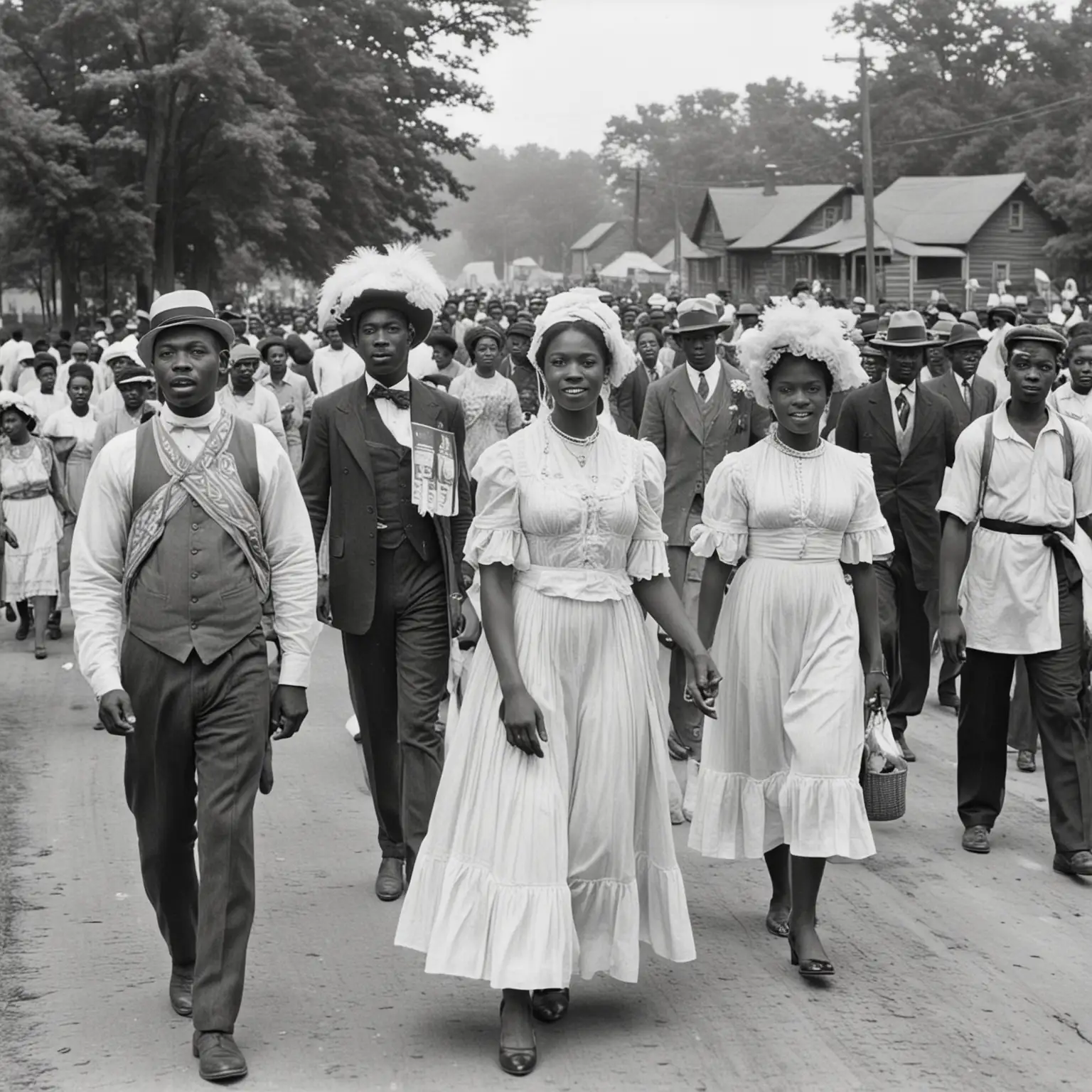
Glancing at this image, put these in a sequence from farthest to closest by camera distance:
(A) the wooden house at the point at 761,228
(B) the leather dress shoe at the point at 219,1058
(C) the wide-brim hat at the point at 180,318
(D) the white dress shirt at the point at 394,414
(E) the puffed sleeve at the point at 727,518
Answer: (A) the wooden house at the point at 761,228 < (D) the white dress shirt at the point at 394,414 < (E) the puffed sleeve at the point at 727,518 < (C) the wide-brim hat at the point at 180,318 < (B) the leather dress shoe at the point at 219,1058

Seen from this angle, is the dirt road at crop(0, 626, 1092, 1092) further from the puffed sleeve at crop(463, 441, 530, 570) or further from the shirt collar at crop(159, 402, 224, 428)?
the shirt collar at crop(159, 402, 224, 428)

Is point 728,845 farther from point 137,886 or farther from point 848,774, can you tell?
point 137,886

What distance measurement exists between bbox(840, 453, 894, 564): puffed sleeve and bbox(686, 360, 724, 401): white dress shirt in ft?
11.8

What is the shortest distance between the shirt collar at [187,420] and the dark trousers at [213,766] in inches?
24.9

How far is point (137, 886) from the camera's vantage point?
7.02 m

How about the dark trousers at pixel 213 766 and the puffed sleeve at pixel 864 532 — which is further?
the puffed sleeve at pixel 864 532

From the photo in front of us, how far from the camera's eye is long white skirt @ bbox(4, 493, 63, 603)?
1298 cm

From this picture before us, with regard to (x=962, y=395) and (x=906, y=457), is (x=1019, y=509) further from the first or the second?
(x=962, y=395)

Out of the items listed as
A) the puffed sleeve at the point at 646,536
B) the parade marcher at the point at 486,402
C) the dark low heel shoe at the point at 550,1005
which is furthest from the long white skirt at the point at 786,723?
the parade marcher at the point at 486,402

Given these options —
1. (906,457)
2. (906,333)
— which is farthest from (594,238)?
(906,457)

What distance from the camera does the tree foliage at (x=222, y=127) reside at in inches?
1644

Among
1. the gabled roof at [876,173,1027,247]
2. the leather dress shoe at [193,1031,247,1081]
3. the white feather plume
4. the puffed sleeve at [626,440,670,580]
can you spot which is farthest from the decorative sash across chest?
the gabled roof at [876,173,1027,247]

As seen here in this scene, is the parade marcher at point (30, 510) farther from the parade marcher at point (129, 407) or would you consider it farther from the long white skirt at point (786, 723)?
the long white skirt at point (786, 723)

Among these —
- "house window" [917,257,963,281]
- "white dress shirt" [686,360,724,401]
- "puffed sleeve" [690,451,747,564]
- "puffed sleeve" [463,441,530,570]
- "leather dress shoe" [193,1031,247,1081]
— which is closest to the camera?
"leather dress shoe" [193,1031,247,1081]
